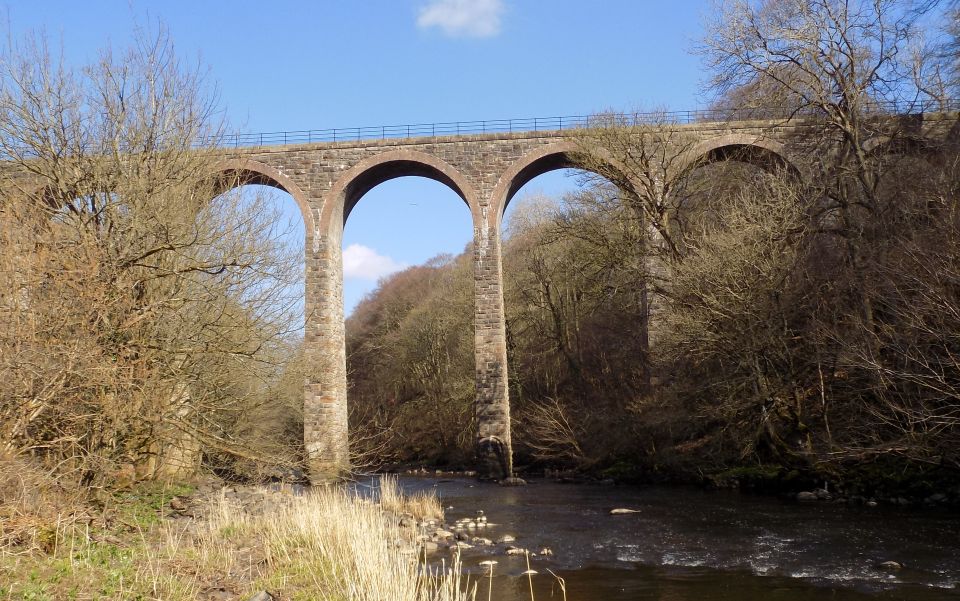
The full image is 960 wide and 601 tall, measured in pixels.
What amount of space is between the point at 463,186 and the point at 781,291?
29.3 feet

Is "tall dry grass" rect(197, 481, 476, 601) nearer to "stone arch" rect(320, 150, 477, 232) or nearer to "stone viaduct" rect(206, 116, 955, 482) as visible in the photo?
"stone viaduct" rect(206, 116, 955, 482)

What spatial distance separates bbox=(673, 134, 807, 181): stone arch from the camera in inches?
704

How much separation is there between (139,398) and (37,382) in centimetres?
119

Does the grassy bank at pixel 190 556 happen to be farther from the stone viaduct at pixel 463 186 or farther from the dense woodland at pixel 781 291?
the stone viaduct at pixel 463 186

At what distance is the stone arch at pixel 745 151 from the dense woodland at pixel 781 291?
1.12ft

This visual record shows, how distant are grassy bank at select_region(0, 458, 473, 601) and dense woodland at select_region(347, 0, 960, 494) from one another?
3.84 metres

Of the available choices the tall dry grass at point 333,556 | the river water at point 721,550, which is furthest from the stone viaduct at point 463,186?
the tall dry grass at point 333,556

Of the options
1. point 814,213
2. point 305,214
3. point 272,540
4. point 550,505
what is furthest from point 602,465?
point 272,540

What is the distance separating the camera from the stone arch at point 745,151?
1788cm

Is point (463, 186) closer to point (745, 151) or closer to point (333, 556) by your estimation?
point (745, 151)

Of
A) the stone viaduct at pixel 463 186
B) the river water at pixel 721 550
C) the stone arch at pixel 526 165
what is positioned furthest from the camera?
the stone arch at pixel 526 165

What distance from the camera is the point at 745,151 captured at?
61.4 ft

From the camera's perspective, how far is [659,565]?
7.95 meters

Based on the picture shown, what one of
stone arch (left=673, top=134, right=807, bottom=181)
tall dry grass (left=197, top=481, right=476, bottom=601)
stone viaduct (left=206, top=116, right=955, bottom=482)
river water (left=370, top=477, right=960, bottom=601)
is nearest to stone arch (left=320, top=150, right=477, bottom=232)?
stone viaduct (left=206, top=116, right=955, bottom=482)
